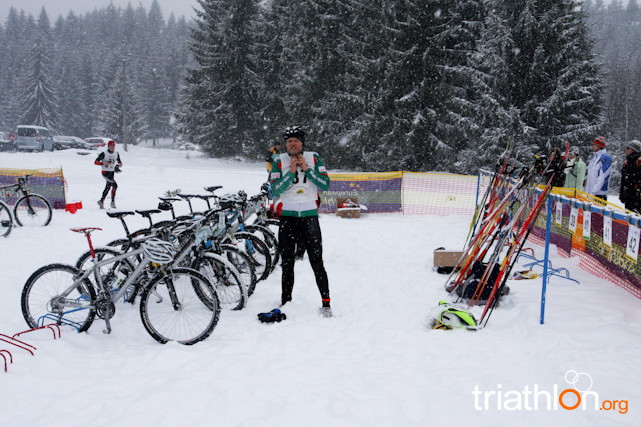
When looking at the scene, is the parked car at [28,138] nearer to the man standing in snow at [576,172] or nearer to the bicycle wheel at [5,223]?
the bicycle wheel at [5,223]

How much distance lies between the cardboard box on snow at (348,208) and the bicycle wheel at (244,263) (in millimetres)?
7347

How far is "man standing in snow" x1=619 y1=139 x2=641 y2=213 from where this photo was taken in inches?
307

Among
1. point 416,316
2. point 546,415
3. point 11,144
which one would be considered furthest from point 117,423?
point 11,144

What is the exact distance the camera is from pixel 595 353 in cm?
404

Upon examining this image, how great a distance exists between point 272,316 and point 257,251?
169cm

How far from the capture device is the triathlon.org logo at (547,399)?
324cm

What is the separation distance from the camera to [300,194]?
210 inches

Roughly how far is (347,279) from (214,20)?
33664mm

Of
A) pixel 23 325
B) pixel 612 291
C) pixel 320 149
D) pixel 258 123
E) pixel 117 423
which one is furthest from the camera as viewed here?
pixel 258 123

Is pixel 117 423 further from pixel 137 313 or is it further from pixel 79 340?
pixel 137 313

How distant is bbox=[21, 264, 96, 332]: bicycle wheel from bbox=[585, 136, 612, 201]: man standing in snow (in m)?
9.59

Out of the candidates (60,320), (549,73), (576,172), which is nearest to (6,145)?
(60,320)

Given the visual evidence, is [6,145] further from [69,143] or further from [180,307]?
[180,307]

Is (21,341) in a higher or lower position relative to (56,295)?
lower
